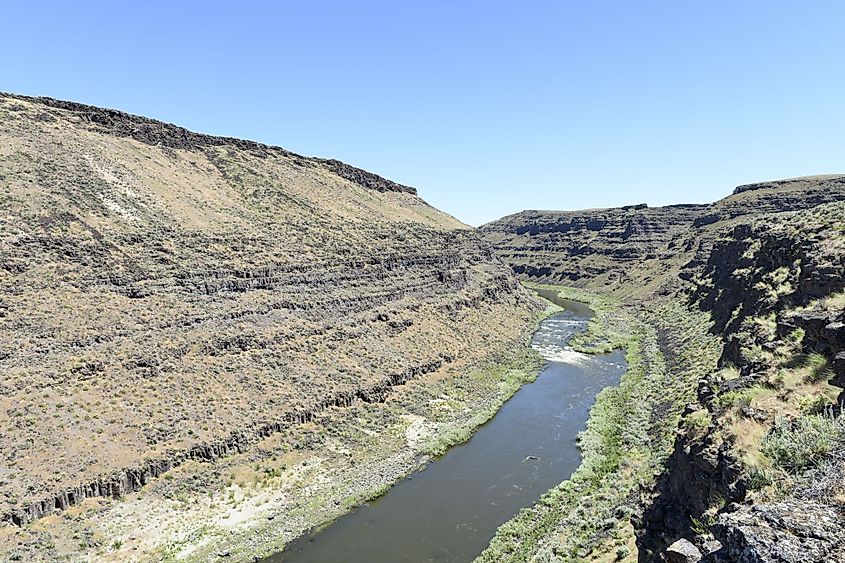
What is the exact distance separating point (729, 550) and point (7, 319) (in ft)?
126

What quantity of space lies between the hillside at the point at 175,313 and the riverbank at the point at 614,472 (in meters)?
10.3

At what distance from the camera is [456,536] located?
83.5 feet

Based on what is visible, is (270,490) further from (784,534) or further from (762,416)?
(784,534)

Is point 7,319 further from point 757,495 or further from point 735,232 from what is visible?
point 735,232

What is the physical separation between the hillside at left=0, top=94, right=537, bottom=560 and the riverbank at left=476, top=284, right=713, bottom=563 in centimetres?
1034

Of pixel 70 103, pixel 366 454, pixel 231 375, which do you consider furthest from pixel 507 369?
pixel 70 103

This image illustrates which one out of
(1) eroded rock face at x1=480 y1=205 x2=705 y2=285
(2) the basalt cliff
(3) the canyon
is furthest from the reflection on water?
(1) eroded rock face at x1=480 y1=205 x2=705 y2=285

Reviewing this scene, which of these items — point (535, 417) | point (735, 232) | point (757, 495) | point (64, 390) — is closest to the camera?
point (757, 495)

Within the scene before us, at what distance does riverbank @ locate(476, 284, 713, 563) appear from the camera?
2209cm

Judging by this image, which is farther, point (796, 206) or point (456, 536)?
point (796, 206)

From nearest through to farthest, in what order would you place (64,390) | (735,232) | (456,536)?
(456,536) → (64,390) → (735,232)

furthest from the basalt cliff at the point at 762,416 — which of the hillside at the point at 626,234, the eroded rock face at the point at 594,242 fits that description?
the eroded rock face at the point at 594,242

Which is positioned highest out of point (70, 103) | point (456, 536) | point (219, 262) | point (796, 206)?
point (70, 103)

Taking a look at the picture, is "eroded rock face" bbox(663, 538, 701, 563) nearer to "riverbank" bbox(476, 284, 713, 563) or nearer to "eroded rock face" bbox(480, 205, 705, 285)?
"riverbank" bbox(476, 284, 713, 563)
